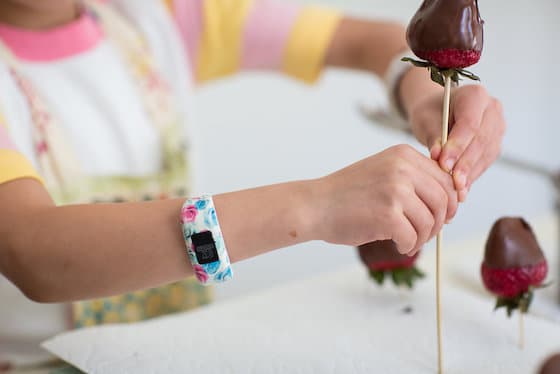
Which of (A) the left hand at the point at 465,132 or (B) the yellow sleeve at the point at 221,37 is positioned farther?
(B) the yellow sleeve at the point at 221,37

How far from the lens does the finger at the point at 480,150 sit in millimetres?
420

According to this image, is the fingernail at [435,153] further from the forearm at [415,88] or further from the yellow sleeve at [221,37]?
the yellow sleeve at [221,37]

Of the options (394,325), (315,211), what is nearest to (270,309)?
(394,325)

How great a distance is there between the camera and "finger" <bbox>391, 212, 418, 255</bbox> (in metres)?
0.38

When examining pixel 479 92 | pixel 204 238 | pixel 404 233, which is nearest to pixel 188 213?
pixel 204 238

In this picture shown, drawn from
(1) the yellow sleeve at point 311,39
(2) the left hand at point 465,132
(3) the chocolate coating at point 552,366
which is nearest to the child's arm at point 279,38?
(1) the yellow sleeve at point 311,39

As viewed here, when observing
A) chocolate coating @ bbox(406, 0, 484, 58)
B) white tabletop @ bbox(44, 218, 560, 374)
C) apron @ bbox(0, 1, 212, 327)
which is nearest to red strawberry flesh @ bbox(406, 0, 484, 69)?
chocolate coating @ bbox(406, 0, 484, 58)

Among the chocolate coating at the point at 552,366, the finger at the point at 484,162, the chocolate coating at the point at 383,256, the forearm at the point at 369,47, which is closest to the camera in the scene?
the chocolate coating at the point at 552,366

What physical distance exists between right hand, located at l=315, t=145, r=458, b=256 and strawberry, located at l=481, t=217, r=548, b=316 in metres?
0.12

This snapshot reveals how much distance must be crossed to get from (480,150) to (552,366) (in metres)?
0.16

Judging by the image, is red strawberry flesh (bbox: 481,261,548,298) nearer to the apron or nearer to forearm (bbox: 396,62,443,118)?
forearm (bbox: 396,62,443,118)

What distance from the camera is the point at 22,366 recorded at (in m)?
0.57

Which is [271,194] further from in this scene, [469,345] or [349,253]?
[349,253]

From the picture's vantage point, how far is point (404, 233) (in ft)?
1.27
